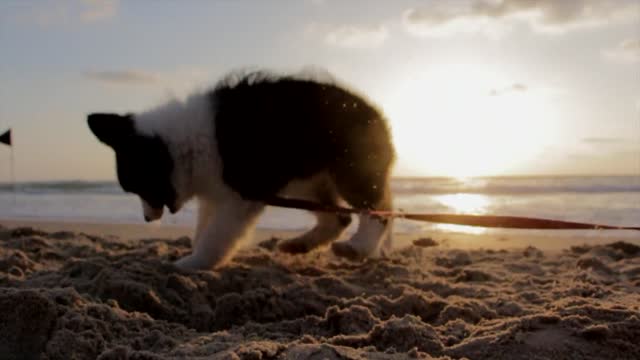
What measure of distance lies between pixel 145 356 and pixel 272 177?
8.37 feet

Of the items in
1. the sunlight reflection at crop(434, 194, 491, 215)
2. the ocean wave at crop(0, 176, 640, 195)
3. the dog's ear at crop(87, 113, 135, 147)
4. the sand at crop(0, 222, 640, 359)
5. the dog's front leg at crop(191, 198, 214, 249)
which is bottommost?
the sand at crop(0, 222, 640, 359)

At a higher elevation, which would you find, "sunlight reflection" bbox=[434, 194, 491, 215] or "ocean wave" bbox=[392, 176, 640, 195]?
"ocean wave" bbox=[392, 176, 640, 195]

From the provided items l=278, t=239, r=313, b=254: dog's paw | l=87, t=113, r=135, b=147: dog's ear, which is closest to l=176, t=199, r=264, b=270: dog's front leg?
l=278, t=239, r=313, b=254: dog's paw

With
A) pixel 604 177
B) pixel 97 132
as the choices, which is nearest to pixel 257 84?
pixel 97 132

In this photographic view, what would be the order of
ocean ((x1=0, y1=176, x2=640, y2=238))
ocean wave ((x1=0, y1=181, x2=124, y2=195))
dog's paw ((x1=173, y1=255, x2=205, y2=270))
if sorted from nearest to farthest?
dog's paw ((x1=173, y1=255, x2=205, y2=270)) < ocean ((x1=0, y1=176, x2=640, y2=238)) < ocean wave ((x1=0, y1=181, x2=124, y2=195))

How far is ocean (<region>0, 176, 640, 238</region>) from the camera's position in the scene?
912 cm

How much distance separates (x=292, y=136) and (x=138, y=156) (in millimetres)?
1070

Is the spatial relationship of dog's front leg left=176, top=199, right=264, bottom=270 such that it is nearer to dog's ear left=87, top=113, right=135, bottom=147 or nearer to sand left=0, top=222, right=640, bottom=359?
sand left=0, top=222, right=640, bottom=359

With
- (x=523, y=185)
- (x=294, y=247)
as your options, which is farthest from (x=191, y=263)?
(x=523, y=185)

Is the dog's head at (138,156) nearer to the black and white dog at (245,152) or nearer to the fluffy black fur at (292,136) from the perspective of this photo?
the black and white dog at (245,152)

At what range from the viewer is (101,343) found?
2543 millimetres

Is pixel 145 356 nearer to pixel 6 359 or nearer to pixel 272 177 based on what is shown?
pixel 6 359

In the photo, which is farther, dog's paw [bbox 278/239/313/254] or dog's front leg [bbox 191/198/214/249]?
dog's paw [bbox 278/239/313/254]

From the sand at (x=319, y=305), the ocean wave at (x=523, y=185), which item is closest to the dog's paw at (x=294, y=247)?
the sand at (x=319, y=305)
